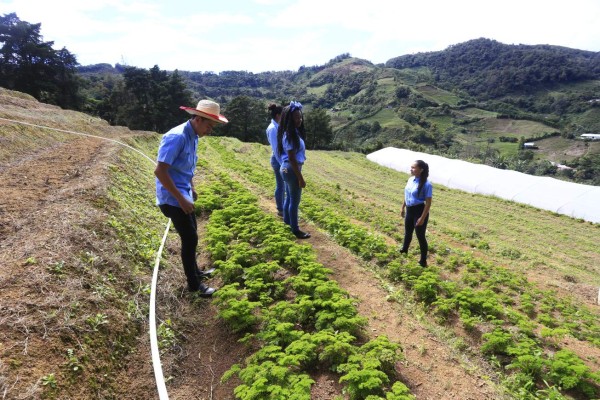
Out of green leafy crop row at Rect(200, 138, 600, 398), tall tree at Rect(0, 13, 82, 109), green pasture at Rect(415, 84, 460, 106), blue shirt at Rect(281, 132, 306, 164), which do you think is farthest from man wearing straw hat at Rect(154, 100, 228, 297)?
green pasture at Rect(415, 84, 460, 106)

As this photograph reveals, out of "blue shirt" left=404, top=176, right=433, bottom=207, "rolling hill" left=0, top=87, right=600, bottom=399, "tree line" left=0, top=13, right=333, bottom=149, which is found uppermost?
"tree line" left=0, top=13, right=333, bottom=149

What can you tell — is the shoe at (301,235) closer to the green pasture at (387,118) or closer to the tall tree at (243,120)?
the tall tree at (243,120)

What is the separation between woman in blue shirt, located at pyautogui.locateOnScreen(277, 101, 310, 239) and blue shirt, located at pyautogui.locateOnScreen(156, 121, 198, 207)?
6.71 ft

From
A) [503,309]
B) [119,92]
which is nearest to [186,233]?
[503,309]

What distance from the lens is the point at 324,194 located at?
14578mm

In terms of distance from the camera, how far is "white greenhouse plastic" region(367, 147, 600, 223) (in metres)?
19.8

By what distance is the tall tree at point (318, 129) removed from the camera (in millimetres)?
57181

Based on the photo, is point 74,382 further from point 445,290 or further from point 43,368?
point 445,290

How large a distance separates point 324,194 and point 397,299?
933 cm

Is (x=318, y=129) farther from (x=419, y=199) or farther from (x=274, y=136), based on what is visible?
(x=419, y=199)

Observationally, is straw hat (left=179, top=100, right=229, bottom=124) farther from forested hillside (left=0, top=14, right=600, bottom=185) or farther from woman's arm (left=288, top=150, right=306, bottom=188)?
forested hillside (left=0, top=14, right=600, bottom=185)

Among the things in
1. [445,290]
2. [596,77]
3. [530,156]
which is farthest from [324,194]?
[596,77]

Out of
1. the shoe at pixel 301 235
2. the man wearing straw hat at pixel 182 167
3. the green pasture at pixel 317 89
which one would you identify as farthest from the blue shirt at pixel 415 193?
the green pasture at pixel 317 89

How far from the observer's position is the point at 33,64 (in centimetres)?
3850
